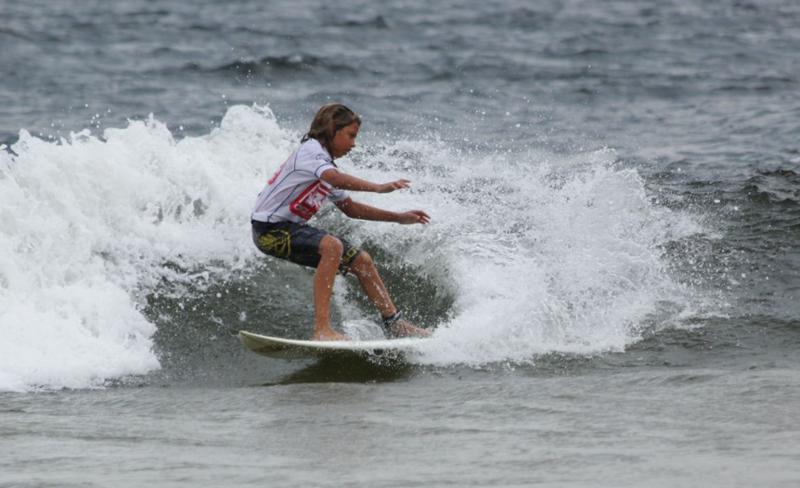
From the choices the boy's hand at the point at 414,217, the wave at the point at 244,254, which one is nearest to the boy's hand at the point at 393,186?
the boy's hand at the point at 414,217

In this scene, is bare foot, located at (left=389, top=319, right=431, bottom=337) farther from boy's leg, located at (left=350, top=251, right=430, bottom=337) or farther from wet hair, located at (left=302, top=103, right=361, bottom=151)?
wet hair, located at (left=302, top=103, right=361, bottom=151)

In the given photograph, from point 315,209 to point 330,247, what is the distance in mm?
294

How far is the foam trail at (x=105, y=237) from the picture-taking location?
7.73 m

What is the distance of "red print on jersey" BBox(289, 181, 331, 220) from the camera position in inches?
311

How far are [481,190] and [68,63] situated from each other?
33.8ft

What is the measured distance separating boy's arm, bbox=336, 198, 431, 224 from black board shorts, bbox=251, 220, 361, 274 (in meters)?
0.25

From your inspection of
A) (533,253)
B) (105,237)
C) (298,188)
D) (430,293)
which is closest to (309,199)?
(298,188)

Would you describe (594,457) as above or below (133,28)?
below

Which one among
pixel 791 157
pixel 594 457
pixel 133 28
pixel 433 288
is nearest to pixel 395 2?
pixel 133 28

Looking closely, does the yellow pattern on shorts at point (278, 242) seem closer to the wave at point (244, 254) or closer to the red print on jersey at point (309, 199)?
the red print on jersey at point (309, 199)

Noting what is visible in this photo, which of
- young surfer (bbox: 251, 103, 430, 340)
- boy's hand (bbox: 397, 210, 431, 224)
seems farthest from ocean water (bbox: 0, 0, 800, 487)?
boy's hand (bbox: 397, 210, 431, 224)

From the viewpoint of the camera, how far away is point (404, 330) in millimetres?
8125

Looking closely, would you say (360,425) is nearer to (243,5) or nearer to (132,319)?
(132,319)

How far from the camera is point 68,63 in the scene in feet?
63.0
